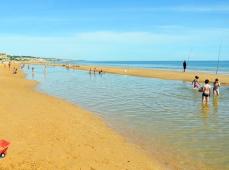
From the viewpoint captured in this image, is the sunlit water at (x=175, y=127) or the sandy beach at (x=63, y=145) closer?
the sandy beach at (x=63, y=145)

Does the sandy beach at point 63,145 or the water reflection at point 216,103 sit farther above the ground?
the sandy beach at point 63,145

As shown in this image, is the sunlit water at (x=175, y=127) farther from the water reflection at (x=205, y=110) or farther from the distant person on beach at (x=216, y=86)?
the distant person on beach at (x=216, y=86)

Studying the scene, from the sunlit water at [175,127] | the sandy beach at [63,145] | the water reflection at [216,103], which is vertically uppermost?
the sandy beach at [63,145]

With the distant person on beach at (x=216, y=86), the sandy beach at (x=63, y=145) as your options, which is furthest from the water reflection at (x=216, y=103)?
the sandy beach at (x=63, y=145)

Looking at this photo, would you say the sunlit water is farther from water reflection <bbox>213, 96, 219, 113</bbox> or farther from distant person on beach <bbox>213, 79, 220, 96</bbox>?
distant person on beach <bbox>213, 79, 220, 96</bbox>

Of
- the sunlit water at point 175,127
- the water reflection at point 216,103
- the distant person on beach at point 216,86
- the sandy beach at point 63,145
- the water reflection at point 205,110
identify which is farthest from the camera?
the distant person on beach at point 216,86

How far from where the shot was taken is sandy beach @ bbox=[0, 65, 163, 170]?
969 cm

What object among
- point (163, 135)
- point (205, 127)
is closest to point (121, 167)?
point (163, 135)

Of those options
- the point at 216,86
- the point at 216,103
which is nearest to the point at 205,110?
the point at 216,103

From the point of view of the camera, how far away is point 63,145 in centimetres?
1148

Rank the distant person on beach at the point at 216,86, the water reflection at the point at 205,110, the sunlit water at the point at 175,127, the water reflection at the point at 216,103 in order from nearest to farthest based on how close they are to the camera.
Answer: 1. the sunlit water at the point at 175,127
2. the water reflection at the point at 205,110
3. the water reflection at the point at 216,103
4. the distant person on beach at the point at 216,86

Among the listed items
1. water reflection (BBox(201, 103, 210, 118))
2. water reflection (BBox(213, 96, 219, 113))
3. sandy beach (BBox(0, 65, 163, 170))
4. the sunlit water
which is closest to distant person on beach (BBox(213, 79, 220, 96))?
water reflection (BBox(213, 96, 219, 113))

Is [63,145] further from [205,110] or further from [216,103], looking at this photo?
[216,103]

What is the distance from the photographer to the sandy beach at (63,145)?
9.69m
